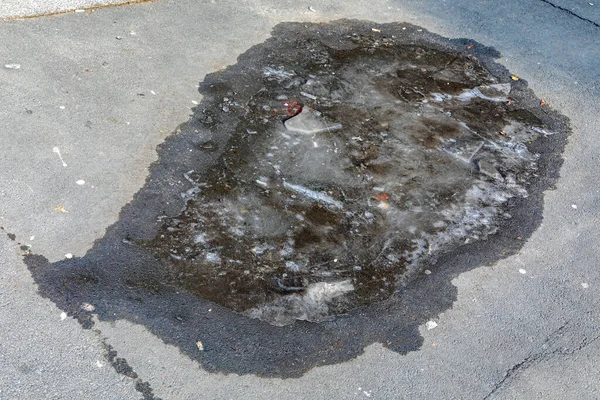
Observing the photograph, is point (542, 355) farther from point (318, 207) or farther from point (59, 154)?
point (59, 154)

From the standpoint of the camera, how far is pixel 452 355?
3.67m

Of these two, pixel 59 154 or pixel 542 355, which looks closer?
pixel 542 355

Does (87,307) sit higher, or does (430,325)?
(430,325)

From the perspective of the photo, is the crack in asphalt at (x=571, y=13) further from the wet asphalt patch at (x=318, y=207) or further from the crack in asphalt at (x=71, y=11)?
the crack in asphalt at (x=71, y=11)

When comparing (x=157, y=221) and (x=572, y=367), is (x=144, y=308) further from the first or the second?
(x=572, y=367)

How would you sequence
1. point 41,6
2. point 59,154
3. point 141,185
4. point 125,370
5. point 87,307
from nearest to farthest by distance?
point 125,370, point 87,307, point 141,185, point 59,154, point 41,6

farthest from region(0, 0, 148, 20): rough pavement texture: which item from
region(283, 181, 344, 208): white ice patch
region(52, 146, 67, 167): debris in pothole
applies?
region(283, 181, 344, 208): white ice patch

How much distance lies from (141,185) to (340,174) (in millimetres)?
1607

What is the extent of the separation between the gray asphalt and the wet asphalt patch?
0.13m

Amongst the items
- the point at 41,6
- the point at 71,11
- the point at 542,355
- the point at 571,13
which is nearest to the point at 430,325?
the point at 542,355

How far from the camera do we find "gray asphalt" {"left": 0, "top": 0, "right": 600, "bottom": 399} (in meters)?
3.39

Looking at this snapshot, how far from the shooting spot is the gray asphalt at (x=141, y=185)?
3393 millimetres

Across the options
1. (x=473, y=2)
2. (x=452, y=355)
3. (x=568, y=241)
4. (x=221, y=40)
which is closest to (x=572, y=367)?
(x=452, y=355)

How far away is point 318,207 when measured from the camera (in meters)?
4.54
